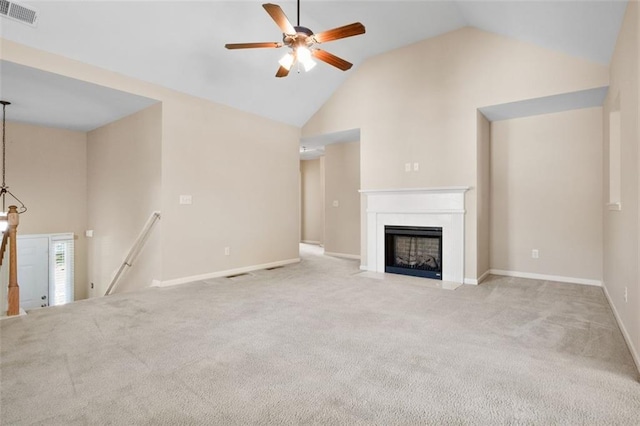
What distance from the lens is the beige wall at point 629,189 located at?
7.32ft

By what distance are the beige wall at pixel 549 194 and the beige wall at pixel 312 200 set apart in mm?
5599

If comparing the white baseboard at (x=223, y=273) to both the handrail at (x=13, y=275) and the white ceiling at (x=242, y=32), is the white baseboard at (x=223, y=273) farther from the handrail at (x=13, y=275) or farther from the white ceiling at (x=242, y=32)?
the white ceiling at (x=242, y=32)

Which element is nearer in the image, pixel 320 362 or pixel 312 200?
pixel 320 362

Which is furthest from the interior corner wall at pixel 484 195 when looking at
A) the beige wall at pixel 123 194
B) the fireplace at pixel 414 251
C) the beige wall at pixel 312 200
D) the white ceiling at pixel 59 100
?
the beige wall at pixel 312 200

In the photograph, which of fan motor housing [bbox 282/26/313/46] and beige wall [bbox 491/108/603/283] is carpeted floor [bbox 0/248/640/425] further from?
fan motor housing [bbox 282/26/313/46]

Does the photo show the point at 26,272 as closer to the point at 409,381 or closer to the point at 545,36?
the point at 409,381

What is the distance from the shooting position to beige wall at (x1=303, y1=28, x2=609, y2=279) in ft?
13.8

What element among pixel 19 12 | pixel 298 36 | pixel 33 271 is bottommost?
pixel 33 271

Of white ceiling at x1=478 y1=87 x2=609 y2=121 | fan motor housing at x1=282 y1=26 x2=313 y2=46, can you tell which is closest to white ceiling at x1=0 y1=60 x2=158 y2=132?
fan motor housing at x1=282 y1=26 x2=313 y2=46

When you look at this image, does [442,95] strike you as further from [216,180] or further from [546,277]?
[216,180]

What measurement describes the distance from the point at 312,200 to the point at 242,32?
6.52 m

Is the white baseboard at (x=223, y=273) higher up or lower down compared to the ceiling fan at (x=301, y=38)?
lower down

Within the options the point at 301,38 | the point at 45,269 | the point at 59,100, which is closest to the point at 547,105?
the point at 301,38

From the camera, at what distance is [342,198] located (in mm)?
7555
